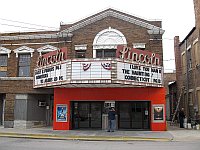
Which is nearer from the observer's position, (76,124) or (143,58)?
(143,58)

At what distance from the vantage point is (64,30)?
79.6 feet

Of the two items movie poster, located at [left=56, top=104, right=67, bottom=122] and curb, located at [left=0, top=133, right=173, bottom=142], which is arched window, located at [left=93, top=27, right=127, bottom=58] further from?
curb, located at [left=0, top=133, right=173, bottom=142]

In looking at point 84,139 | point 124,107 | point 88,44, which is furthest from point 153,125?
point 88,44

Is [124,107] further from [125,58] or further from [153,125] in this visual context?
[125,58]

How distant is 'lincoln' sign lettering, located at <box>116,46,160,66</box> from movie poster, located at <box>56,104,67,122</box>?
6.88 metres

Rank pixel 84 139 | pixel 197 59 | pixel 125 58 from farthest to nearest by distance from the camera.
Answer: pixel 197 59 < pixel 125 58 < pixel 84 139

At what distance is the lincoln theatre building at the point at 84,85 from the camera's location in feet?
71.5

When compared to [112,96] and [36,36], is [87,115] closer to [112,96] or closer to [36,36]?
[112,96]

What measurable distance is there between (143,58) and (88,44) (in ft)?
18.0

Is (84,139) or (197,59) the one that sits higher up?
(197,59)

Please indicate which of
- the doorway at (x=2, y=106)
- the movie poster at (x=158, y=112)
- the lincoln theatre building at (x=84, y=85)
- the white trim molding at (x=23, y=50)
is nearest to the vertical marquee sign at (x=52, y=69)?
the lincoln theatre building at (x=84, y=85)

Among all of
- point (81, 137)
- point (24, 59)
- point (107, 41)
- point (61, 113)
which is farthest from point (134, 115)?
point (24, 59)

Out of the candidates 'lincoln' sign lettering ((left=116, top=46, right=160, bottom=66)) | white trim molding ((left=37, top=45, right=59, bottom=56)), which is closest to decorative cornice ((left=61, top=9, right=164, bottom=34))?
white trim molding ((left=37, top=45, right=59, bottom=56))

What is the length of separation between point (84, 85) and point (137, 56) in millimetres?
4480
